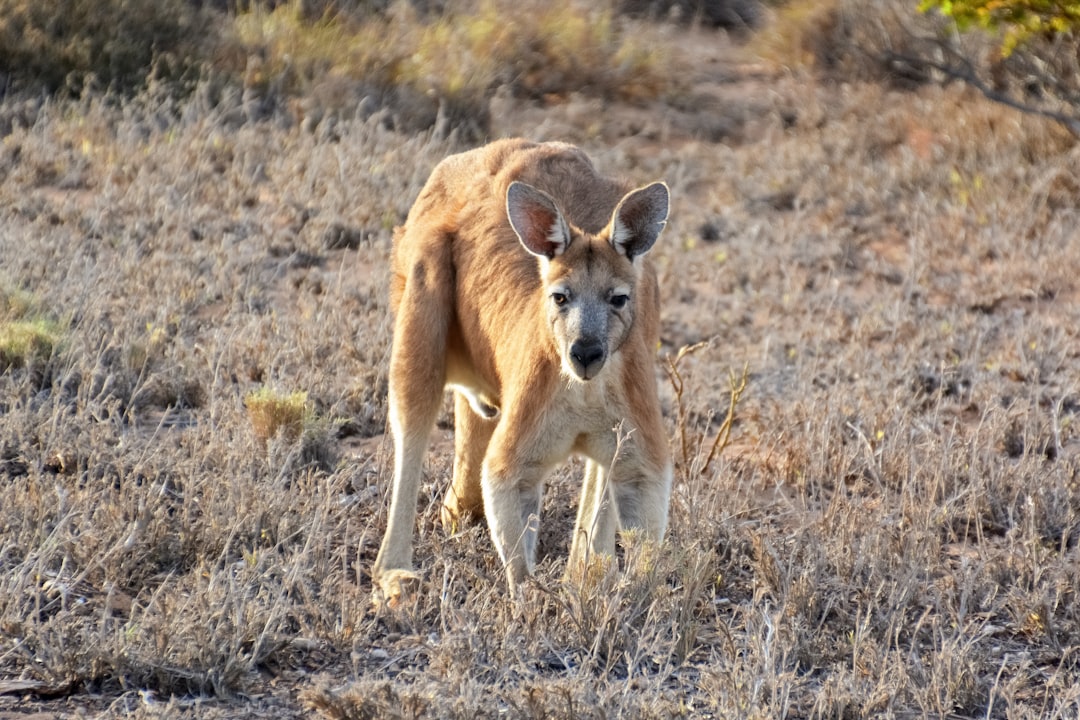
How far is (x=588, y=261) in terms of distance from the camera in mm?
4758

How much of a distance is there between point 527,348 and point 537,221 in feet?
1.43

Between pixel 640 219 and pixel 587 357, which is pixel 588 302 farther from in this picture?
pixel 640 219

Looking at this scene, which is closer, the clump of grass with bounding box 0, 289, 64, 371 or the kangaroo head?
the kangaroo head

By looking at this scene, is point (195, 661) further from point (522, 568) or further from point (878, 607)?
point (878, 607)

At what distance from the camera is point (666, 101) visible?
12531 millimetres

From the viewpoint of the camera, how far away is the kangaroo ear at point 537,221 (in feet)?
15.6

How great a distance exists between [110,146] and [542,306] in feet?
19.4

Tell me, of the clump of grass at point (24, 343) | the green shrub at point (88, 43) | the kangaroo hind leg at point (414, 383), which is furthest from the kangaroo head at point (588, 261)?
the green shrub at point (88, 43)

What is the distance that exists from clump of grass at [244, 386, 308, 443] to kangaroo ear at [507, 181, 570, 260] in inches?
67.1

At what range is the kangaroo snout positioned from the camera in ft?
14.8

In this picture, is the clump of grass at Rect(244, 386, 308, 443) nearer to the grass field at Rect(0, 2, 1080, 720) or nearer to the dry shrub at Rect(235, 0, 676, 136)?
the grass field at Rect(0, 2, 1080, 720)

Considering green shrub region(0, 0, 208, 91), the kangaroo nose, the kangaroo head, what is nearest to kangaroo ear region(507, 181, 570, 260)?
the kangaroo head

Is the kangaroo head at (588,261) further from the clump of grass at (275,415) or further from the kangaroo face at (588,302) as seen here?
the clump of grass at (275,415)

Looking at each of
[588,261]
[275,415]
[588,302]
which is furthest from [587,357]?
[275,415]
